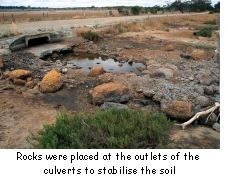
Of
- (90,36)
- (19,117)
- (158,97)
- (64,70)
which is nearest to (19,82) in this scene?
(64,70)

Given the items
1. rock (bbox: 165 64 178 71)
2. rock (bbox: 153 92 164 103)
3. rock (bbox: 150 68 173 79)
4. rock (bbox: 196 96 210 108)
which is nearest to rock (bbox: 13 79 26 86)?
rock (bbox: 153 92 164 103)

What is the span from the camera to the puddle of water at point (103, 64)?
1470 cm

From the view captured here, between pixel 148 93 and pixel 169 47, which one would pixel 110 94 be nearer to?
pixel 148 93

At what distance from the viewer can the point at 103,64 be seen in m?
16.1

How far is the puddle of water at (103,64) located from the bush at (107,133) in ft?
26.8

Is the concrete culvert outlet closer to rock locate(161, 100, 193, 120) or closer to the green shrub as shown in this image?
the green shrub

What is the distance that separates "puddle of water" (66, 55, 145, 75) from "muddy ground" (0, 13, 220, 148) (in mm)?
448

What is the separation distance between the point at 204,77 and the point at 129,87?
127 inches

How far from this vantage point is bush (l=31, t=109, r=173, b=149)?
206 inches

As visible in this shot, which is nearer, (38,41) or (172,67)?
(172,67)

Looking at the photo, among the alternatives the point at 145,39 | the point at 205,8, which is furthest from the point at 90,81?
the point at 205,8

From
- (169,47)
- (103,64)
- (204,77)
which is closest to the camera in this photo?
(204,77)
